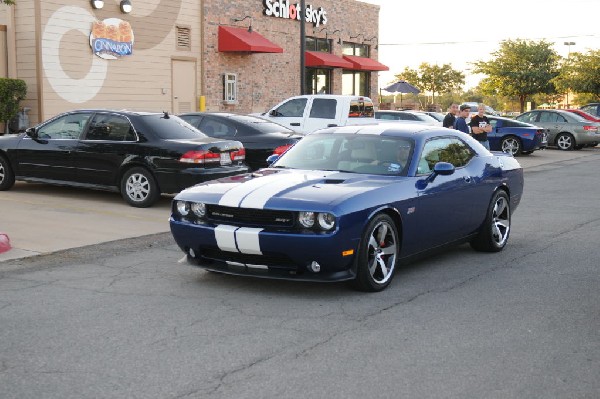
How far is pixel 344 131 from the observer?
8273mm

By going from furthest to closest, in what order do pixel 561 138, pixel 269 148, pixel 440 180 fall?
pixel 561 138 < pixel 269 148 < pixel 440 180

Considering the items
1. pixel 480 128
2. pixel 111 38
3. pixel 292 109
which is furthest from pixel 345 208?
pixel 111 38

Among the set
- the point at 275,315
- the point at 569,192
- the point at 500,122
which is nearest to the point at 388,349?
the point at 275,315

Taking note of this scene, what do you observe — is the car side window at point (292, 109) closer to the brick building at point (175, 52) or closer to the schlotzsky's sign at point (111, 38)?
the brick building at point (175, 52)

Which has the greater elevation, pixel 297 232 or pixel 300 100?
pixel 300 100

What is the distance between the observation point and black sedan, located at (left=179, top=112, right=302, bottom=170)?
14.2 m

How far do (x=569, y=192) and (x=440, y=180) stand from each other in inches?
344

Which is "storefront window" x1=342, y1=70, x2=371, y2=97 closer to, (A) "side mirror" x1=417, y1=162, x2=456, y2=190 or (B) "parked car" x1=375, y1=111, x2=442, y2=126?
(B) "parked car" x1=375, y1=111, x2=442, y2=126

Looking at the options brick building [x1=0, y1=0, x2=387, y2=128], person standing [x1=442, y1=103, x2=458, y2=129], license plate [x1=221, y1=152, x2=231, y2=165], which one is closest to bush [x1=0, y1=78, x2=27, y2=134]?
brick building [x1=0, y1=0, x2=387, y2=128]

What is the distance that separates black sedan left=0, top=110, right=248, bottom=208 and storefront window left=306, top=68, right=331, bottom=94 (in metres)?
20.5

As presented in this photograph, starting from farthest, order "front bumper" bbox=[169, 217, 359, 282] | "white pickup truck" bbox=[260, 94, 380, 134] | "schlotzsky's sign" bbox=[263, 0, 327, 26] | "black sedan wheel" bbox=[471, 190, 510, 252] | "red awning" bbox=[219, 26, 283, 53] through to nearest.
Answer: "schlotzsky's sign" bbox=[263, 0, 327, 26], "red awning" bbox=[219, 26, 283, 53], "white pickup truck" bbox=[260, 94, 380, 134], "black sedan wheel" bbox=[471, 190, 510, 252], "front bumper" bbox=[169, 217, 359, 282]

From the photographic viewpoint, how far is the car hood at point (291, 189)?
666cm

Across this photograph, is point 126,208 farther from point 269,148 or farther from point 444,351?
point 444,351

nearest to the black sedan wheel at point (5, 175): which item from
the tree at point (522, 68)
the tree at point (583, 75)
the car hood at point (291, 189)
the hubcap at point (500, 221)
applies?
the car hood at point (291, 189)
